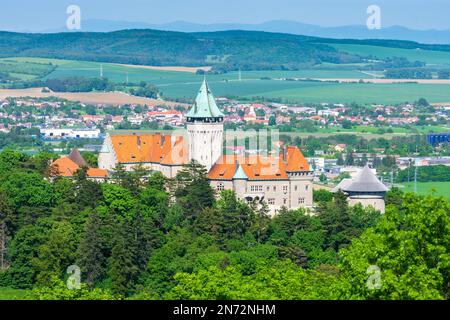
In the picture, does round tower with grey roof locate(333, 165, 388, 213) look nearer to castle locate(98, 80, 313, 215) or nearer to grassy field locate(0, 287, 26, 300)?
castle locate(98, 80, 313, 215)

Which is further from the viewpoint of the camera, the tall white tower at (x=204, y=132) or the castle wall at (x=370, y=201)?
the tall white tower at (x=204, y=132)

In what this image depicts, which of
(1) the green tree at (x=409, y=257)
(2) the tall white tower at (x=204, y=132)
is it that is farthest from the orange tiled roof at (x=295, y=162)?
(1) the green tree at (x=409, y=257)

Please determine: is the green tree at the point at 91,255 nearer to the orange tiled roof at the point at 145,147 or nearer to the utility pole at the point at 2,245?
the utility pole at the point at 2,245

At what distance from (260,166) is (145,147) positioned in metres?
8.72

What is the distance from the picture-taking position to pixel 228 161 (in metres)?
74.9

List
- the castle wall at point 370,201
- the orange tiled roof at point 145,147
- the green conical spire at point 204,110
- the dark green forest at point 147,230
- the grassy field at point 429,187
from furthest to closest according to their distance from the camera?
the grassy field at point 429,187, the orange tiled roof at point 145,147, the green conical spire at point 204,110, the castle wall at point 370,201, the dark green forest at point 147,230

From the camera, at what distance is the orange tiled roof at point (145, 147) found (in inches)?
3120

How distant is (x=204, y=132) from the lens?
76.8m

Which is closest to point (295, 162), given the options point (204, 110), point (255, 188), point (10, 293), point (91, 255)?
point (255, 188)

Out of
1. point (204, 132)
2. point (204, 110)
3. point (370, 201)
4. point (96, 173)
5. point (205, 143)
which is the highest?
point (204, 110)

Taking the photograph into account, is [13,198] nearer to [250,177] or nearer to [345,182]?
[250,177]

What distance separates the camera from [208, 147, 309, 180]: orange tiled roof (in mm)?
73875

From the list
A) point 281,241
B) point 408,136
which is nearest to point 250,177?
point 281,241

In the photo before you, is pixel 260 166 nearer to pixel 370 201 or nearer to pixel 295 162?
pixel 295 162
